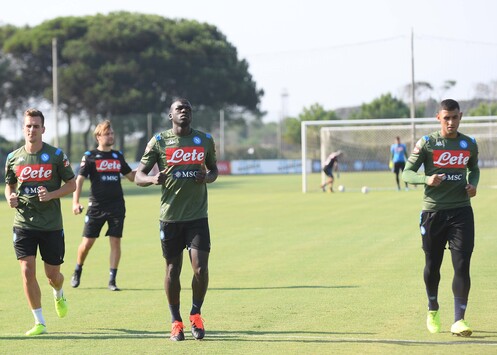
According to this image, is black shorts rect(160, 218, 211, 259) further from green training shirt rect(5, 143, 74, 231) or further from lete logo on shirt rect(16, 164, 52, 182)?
lete logo on shirt rect(16, 164, 52, 182)

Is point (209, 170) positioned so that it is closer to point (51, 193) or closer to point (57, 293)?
point (51, 193)

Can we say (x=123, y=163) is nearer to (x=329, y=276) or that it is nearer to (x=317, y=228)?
(x=329, y=276)

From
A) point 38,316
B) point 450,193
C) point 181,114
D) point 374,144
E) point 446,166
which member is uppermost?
point 181,114

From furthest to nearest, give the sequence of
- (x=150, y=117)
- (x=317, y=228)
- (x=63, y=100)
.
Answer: (x=63, y=100), (x=150, y=117), (x=317, y=228)

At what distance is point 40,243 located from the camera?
9.34m

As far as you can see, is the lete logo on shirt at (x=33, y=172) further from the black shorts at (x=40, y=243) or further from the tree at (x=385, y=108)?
the tree at (x=385, y=108)

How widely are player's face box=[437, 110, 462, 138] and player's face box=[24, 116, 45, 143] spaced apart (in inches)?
136

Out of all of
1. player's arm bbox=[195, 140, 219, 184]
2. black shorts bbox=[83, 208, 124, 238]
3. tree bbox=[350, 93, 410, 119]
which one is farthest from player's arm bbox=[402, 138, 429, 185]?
tree bbox=[350, 93, 410, 119]

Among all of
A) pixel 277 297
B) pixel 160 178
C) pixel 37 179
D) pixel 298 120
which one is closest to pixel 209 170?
pixel 160 178

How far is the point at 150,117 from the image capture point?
2670 inches

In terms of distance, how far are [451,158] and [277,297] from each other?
3190mm

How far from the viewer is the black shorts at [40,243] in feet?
30.2

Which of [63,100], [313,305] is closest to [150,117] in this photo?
[63,100]

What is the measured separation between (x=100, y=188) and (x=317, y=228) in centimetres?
871
